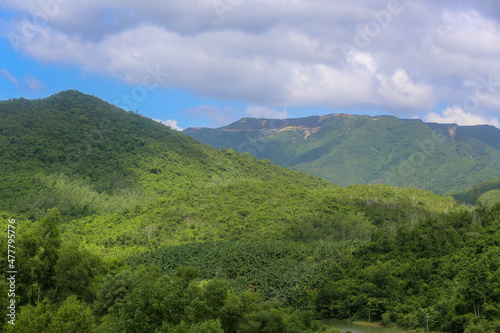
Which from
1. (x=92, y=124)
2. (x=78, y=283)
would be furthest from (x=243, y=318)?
(x=92, y=124)

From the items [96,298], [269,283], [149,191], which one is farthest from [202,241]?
[96,298]

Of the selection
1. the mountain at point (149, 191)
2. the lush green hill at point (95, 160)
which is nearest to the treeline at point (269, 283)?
the mountain at point (149, 191)

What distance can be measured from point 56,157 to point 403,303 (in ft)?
262

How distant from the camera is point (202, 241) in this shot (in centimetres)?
7831

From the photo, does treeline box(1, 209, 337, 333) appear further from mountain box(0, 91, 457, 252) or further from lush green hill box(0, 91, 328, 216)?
lush green hill box(0, 91, 328, 216)

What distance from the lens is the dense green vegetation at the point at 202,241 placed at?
35.7 metres

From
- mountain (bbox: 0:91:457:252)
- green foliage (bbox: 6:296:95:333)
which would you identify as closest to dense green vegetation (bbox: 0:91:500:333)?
green foliage (bbox: 6:296:95:333)

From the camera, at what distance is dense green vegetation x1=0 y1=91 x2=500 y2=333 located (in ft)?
117

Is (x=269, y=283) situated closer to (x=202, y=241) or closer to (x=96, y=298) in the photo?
(x=202, y=241)

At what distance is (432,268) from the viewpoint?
2297 inches

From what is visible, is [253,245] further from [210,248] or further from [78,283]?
[78,283]

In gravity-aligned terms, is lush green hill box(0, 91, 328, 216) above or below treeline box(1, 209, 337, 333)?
above

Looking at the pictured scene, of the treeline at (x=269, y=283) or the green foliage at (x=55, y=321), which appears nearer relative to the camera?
the green foliage at (x=55, y=321)

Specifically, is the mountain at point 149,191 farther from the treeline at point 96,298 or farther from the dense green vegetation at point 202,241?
the treeline at point 96,298
